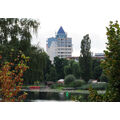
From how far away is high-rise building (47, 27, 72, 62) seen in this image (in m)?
4.34

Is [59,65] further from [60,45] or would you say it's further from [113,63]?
[113,63]

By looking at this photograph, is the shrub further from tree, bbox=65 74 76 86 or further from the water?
the water

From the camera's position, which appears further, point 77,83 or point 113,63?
point 77,83

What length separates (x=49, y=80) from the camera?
4.36 metres

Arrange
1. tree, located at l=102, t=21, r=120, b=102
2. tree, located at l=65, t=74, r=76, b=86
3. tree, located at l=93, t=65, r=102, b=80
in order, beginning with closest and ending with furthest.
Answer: tree, located at l=102, t=21, r=120, b=102
tree, located at l=93, t=65, r=102, b=80
tree, located at l=65, t=74, r=76, b=86

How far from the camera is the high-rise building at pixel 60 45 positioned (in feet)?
14.2

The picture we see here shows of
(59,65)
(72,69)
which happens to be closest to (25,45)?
(59,65)

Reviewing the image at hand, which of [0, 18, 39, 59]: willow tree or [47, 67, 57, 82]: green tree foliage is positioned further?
[0, 18, 39, 59]: willow tree

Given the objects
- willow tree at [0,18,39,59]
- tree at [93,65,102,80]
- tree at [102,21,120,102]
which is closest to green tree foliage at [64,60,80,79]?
tree at [93,65,102,80]

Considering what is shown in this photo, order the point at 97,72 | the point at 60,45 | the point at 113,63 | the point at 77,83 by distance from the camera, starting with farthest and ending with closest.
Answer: the point at 60,45, the point at 77,83, the point at 97,72, the point at 113,63

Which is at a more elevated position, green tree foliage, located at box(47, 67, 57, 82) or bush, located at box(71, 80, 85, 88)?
green tree foliage, located at box(47, 67, 57, 82)

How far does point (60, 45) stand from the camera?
4410mm

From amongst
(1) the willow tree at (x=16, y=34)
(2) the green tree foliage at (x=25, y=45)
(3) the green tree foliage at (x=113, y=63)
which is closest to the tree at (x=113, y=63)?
(3) the green tree foliage at (x=113, y=63)

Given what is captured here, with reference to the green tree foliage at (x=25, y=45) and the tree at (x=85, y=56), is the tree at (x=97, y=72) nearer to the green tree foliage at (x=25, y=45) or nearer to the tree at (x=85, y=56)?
the tree at (x=85, y=56)
